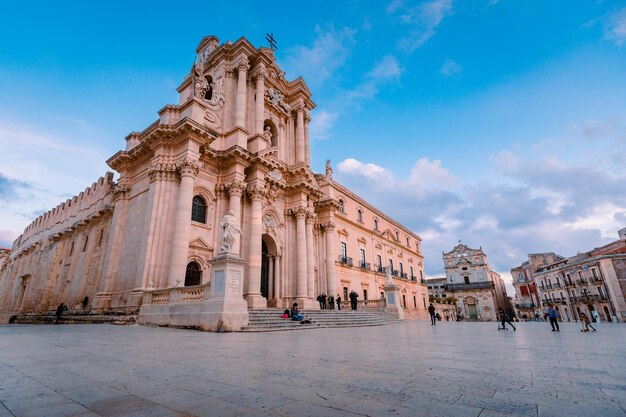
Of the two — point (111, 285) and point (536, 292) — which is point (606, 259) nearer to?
point (536, 292)

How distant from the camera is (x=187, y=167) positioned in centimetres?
1559

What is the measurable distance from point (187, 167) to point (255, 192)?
13.8 ft

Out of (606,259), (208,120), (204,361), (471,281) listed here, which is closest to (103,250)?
(208,120)

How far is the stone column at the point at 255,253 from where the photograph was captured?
54.4 ft

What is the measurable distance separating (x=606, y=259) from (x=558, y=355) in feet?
139

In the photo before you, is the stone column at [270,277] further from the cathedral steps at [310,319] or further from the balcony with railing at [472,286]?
the balcony with railing at [472,286]

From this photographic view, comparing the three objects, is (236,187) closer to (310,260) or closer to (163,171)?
(163,171)

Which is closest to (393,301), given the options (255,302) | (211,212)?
(255,302)

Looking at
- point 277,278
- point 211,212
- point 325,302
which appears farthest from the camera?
point 325,302

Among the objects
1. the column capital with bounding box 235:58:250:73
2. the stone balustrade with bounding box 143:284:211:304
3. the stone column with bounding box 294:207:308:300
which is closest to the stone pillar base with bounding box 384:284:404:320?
the stone column with bounding box 294:207:308:300

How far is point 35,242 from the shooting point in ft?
111

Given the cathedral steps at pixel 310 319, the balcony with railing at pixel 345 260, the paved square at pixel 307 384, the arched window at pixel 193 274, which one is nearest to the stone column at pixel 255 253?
the cathedral steps at pixel 310 319

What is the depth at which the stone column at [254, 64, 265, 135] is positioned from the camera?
2177 centimetres

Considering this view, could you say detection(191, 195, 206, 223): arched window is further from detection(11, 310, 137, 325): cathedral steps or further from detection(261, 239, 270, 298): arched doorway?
detection(11, 310, 137, 325): cathedral steps
